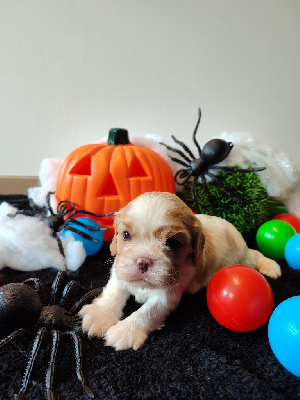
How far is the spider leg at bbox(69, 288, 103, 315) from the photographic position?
1251mm

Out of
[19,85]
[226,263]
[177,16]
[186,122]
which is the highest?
[177,16]

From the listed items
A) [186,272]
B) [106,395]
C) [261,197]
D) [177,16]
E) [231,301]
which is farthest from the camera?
[177,16]

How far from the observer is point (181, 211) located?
1.19 meters

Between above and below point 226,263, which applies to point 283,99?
above

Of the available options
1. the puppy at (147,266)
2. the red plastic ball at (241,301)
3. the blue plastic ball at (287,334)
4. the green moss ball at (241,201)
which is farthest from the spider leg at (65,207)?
the blue plastic ball at (287,334)

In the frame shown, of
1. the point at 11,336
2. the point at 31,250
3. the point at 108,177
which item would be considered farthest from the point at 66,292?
the point at 108,177

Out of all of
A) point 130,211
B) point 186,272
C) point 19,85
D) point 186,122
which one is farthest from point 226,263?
point 19,85

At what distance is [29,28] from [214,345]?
2.64m

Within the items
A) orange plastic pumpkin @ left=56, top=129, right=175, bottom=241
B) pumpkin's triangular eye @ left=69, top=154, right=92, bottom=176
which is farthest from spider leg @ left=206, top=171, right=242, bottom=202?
pumpkin's triangular eye @ left=69, top=154, right=92, bottom=176

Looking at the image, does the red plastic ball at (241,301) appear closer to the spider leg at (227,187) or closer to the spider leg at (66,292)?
the spider leg at (66,292)

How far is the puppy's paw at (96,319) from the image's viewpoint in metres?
1.15

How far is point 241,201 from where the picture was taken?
204 centimetres

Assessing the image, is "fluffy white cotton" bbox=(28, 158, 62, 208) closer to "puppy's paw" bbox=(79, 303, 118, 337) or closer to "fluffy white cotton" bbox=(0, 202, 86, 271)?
"fluffy white cotton" bbox=(0, 202, 86, 271)

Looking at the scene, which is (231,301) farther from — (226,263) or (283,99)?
(283,99)
